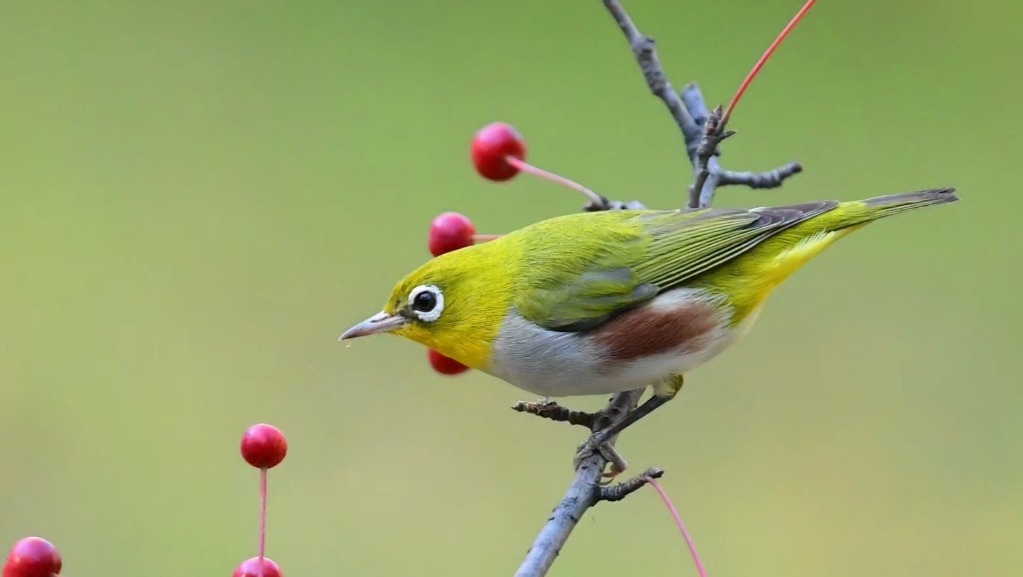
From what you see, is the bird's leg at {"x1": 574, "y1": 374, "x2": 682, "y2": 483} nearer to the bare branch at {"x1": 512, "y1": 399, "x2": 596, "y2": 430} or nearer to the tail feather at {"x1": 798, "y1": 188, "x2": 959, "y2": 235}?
the bare branch at {"x1": 512, "y1": 399, "x2": 596, "y2": 430}

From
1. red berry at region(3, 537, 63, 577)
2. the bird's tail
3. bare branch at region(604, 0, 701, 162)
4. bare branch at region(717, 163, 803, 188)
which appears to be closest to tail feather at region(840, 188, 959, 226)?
the bird's tail

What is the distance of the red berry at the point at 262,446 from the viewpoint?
8.58 ft

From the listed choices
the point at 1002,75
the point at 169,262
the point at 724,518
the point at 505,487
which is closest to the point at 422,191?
the point at 169,262

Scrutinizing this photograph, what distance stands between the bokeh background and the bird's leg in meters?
2.35

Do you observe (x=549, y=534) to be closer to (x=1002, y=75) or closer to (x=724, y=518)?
(x=724, y=518)

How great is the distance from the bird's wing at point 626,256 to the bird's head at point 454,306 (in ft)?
0.27

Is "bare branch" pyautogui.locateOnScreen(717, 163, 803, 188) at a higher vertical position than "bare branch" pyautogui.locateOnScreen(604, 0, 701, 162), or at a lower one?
lower

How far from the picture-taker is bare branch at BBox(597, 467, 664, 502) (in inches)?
106

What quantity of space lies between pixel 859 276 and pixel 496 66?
2980mm

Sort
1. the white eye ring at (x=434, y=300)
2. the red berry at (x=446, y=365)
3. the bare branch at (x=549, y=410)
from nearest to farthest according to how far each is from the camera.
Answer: the bare branch at (x=549, y=410) → the white eye ring at (x=434, y=300) → the red berry at (x=446, y=365)

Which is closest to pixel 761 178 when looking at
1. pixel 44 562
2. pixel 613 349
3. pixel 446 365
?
pixel 613 349

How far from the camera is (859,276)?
7.16 metres

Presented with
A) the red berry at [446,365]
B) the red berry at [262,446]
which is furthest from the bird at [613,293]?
the red berry at [262,446]

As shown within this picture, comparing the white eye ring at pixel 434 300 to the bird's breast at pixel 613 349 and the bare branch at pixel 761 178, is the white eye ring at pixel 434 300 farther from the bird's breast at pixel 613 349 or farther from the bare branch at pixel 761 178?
the bare branch at pixel 761 178
